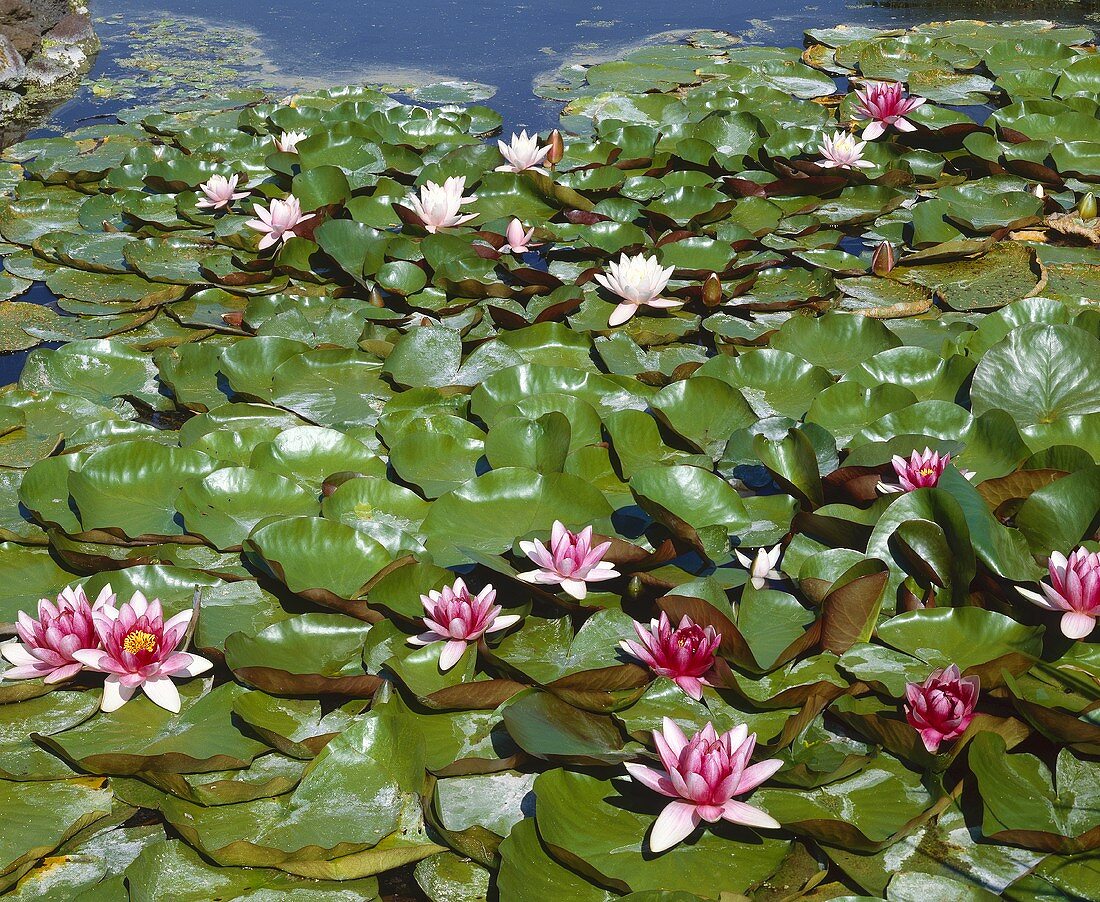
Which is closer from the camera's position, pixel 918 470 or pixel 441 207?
pixel 918 470

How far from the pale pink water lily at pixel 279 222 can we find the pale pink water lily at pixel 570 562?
226 cm

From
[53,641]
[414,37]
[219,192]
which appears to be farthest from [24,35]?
[53,641]

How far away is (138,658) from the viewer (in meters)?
1.92

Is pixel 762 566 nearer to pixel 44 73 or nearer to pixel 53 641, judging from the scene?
pixel 53 641

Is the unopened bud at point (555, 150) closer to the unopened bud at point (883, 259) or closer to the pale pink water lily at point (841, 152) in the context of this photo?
the pale pink water lily at point (841, 152)

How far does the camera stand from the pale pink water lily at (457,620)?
6.31 feet

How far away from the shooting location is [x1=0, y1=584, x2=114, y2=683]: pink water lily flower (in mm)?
1950

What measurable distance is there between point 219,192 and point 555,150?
1470 millimetres

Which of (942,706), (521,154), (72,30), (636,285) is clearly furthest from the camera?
(72,30)

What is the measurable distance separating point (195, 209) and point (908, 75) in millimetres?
4130

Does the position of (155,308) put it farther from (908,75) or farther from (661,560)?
(908,75)

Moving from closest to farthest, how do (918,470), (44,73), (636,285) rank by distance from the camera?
1. (918,470)
2. (636,285)
3. (44,73)

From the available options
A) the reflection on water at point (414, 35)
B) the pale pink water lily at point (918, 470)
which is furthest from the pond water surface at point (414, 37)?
the pale pink water lily at point (918, 470)

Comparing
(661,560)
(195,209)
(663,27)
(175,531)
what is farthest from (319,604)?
(663,27)
